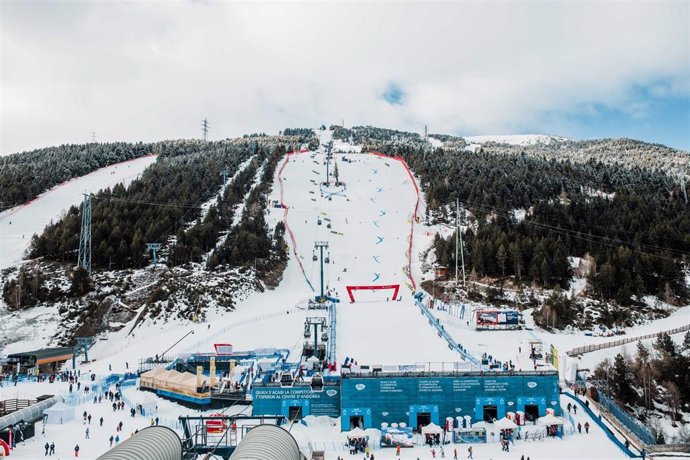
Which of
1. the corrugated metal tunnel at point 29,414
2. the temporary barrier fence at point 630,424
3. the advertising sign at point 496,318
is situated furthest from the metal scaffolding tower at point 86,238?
the temporary barrier fence at point 630,424

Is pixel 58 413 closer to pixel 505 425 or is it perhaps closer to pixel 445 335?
pixel 505 425

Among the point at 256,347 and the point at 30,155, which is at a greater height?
the point at 30,155

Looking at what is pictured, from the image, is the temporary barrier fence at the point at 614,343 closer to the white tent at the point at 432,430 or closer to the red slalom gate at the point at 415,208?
the white tent at the point at 432,430

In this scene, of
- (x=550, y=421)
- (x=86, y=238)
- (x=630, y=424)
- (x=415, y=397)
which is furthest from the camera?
(x=86, y=238)

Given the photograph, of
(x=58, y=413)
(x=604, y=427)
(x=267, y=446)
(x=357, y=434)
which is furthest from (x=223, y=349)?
(x=604, y=427)

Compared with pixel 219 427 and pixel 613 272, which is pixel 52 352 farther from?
pixel 613 272

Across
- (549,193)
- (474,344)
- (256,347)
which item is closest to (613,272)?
(474,344)
